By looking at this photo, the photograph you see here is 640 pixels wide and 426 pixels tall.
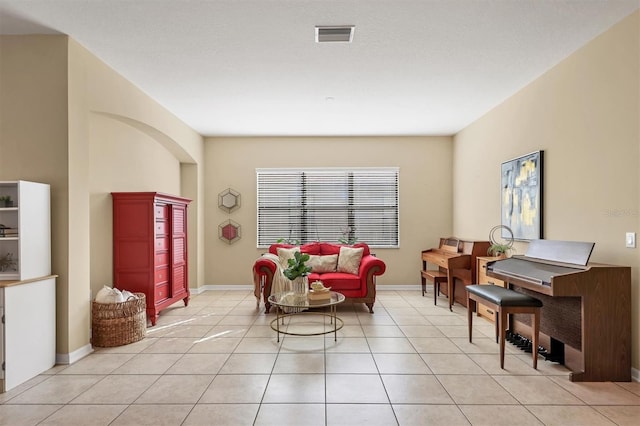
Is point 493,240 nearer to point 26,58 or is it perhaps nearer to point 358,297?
point 358,297

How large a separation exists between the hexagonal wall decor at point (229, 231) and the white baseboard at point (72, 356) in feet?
11.3

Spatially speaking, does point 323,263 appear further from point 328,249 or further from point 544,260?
point 544,260

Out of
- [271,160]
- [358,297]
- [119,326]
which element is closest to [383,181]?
[271,160]

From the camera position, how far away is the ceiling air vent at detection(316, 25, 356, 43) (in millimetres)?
3121

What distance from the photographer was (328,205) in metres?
6.98

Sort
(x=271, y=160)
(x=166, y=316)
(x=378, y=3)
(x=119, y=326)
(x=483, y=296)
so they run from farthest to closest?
(x=271, y=160) < (x=166, y=316) < (x=119, y=326) < (x=483, y=296) < (x=378, y=3)

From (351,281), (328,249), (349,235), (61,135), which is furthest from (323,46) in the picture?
(349,235)

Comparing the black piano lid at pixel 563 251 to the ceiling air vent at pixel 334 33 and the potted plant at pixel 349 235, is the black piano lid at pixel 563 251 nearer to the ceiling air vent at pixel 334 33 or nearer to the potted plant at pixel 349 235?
the ceiling air vent at pixel 334 33

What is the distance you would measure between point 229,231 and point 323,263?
211 cm

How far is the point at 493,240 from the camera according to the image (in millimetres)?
5098

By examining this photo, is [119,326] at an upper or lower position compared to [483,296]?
lower

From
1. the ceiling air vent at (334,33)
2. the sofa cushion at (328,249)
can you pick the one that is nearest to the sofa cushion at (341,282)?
the sofa cushion at (328,249)

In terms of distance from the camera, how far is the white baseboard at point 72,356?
3.34 metres

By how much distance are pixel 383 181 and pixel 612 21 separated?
423 centimetres
